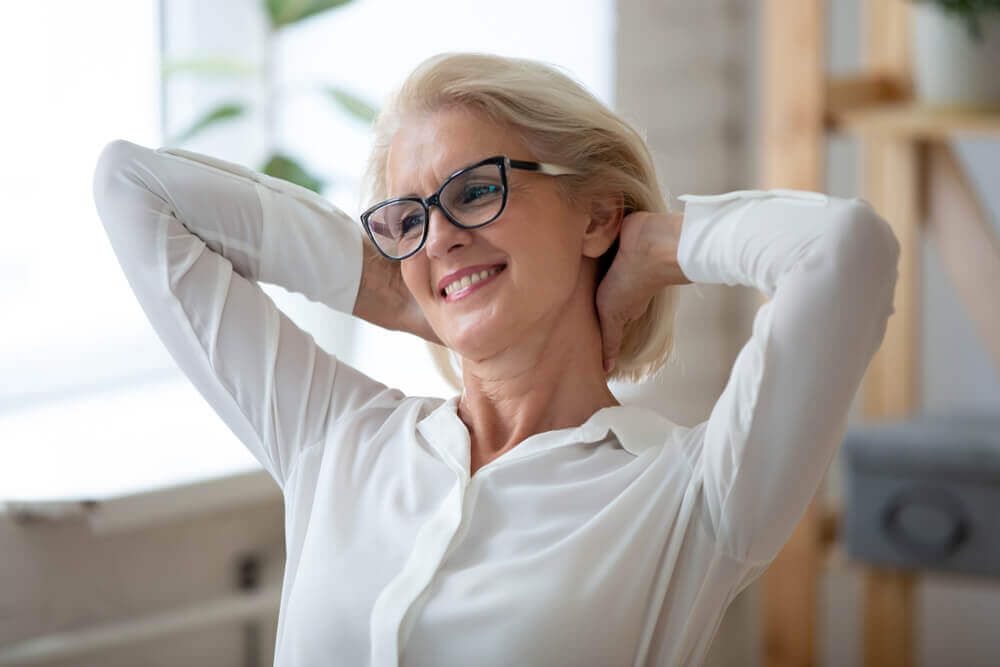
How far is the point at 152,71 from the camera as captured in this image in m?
2.33

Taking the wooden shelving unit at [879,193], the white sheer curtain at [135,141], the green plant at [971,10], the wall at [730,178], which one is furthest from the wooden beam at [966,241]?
the white sheer curtain at [135,141]

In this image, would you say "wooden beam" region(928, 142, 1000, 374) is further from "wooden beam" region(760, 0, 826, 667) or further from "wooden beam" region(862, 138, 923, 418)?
"wooden beam" region(760, 0, 826, 667)

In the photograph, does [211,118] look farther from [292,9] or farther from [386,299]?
[386,299]

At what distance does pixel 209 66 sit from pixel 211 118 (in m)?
0.14

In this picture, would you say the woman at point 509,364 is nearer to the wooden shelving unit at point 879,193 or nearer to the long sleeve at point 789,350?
the long sleeve at point 789,350

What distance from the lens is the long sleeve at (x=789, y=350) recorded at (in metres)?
0.88

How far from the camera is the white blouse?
904 millimetres

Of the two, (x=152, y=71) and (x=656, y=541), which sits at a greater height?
(x=152, y=71)

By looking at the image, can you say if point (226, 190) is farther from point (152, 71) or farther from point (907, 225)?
point (907, 225)

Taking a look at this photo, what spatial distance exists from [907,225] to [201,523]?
159 cm

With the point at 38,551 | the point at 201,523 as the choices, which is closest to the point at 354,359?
the point at 201,523

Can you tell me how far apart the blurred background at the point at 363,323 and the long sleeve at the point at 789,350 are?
1042 mm

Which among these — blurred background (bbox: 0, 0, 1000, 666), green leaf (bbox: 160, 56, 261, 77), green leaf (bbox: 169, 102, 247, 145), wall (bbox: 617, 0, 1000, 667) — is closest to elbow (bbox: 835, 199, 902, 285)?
blurred background (bbox: 0, 0, 1000, 666)

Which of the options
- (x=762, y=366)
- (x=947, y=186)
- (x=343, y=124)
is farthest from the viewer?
(x=343, y=124)
